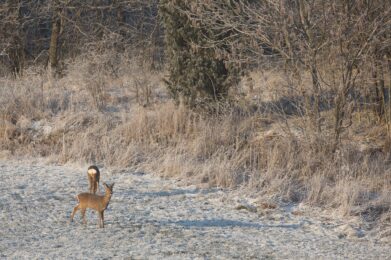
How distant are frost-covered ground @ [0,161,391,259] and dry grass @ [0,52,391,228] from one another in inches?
24.1

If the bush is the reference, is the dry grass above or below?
below

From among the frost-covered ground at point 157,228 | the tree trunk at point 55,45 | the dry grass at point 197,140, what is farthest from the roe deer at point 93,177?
the tree trunk at point 55,45

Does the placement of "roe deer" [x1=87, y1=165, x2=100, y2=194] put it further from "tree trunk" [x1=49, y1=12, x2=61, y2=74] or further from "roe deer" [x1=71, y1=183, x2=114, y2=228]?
"tree trunk" [x1=49, y1=12, x2=61, y2=74]

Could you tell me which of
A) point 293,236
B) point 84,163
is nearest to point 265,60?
point 84,163

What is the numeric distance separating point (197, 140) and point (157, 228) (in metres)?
3.26

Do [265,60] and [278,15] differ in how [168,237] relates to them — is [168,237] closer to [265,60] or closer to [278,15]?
[278,15]

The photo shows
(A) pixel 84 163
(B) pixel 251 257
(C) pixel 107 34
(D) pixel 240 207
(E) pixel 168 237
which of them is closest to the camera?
(B) pixel 251 257

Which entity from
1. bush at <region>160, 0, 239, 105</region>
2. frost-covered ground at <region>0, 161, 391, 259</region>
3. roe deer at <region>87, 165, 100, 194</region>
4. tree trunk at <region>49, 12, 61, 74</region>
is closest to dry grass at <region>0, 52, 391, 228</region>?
bush at <region>160, 0, 239, 105</region>

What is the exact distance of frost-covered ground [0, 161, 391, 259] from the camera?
6.50 metres

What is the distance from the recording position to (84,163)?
9.84 m

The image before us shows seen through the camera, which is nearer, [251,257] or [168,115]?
[251,257]

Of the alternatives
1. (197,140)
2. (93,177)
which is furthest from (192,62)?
(93,177)

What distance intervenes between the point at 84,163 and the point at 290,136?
3.10 m

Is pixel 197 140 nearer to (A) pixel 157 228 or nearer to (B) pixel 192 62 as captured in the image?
(B) pixel 192 62
